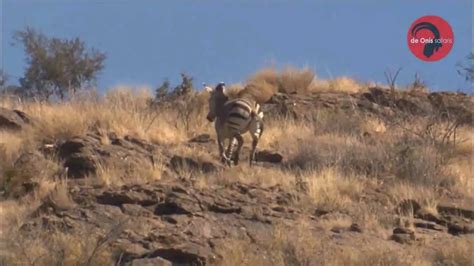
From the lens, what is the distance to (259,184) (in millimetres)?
16422

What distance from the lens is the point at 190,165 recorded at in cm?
1770

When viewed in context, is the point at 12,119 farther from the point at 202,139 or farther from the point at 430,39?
the point at 430,39

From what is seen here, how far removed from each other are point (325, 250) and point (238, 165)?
568cm

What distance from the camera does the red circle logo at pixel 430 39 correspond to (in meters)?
20.0

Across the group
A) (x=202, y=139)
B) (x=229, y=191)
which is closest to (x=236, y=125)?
(x=202, y=139)

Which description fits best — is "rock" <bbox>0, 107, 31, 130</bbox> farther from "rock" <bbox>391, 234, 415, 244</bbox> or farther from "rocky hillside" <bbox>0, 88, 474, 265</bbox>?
"rock" <bbox>391, 234, 415, 244</bbox>

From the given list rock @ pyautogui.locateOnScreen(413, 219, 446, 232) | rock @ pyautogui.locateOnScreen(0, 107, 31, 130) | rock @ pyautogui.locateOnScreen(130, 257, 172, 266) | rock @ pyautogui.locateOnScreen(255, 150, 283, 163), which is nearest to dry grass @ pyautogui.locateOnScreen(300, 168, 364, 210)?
rock @ pyautogui.locateOnScreen(413, 219, 446, 232)

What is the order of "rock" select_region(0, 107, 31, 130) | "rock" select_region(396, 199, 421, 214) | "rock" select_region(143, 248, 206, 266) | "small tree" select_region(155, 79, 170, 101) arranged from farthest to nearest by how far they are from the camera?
"small tree" select_region(155, 79, 170, 101) → "rock" select_region(0, 107, 31, 130) → "rock" select_region(396, 199, 421, 214) → "rock" select_region(143, 248, 206, 266)

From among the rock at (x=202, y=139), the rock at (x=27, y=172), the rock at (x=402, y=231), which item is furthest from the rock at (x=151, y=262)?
the rock at (x=202, y=139)

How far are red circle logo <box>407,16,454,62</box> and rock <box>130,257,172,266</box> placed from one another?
9.05 m

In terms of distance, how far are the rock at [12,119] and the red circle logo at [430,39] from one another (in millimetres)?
7513

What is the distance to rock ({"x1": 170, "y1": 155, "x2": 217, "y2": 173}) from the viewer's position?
17.5 metres

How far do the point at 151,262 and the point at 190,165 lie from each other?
220 inches

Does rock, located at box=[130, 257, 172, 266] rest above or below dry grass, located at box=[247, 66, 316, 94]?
below
